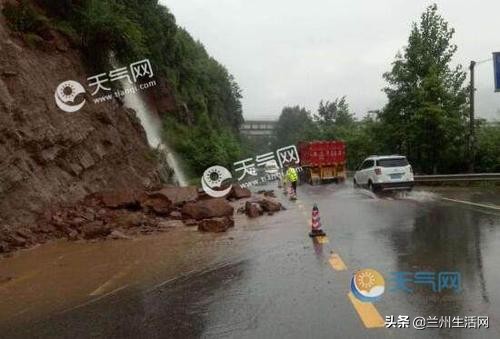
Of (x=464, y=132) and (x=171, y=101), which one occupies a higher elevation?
(x=171, y=101)

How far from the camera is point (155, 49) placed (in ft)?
123

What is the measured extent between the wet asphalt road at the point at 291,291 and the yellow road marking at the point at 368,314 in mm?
70

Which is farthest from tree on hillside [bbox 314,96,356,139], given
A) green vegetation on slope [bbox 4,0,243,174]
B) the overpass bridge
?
the overpass bridge

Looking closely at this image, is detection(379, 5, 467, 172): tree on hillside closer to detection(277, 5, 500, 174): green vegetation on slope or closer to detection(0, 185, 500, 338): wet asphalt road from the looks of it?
detection(277, 5, 500, 174): green vegetation on slope

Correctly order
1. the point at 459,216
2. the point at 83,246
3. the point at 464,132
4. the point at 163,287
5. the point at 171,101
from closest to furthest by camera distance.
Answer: the point at 163,287 < the point at 83,246 < the point at 459,216 < the point at 464,132 < the point at 171,101

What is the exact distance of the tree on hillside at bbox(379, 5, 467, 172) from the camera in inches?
1255

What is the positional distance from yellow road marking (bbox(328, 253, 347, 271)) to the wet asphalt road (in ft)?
0.34

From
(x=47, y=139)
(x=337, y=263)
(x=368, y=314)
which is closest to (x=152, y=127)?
(x=47, y=139)

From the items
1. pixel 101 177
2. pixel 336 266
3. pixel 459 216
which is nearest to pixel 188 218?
pixel 101 177

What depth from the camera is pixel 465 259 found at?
337 inches

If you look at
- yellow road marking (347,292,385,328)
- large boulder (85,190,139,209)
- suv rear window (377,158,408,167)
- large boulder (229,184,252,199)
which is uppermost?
large boulder (85,190,139,209)

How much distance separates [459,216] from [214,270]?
7.68 meters

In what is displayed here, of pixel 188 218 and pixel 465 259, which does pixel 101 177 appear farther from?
pixel 465 259

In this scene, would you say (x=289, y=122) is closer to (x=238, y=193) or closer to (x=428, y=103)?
(x=428, y=103)
